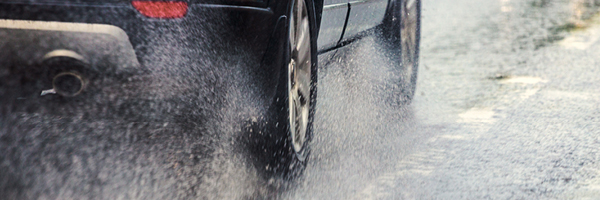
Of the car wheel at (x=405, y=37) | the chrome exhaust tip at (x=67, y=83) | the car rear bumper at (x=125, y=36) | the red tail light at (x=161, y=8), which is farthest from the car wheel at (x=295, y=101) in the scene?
the car wheel at (x=405, y=37)

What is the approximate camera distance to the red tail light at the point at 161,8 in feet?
5.90

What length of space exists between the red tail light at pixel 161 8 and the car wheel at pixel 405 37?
9.07ft

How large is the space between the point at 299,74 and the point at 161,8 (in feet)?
3.08

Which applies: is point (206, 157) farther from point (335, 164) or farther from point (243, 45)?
point (335, 164)

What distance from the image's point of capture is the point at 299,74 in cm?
268

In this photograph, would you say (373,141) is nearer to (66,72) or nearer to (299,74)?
(299,74)

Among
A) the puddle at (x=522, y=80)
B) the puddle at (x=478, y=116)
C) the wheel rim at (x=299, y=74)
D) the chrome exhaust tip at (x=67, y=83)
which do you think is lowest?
the puddle at (x=522, y=80)

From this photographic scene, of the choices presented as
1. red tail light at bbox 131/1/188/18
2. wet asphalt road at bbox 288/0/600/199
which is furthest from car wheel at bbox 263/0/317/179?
red tail light at bbox 131/1/188/18

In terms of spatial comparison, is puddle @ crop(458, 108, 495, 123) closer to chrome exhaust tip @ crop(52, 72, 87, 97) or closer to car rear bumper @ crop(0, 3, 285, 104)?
car rear bumper @ crop(0, 3, 285, 104)

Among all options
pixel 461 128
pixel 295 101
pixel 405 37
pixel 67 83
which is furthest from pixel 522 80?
pixel 67 83

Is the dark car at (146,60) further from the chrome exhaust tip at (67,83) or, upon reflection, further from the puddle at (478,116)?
the puddle at (478,116)

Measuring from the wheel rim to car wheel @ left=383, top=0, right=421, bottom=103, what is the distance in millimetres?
1763

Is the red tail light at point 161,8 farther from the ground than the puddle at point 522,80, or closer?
farther from the ground

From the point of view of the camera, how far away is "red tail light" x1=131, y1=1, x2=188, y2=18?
5.90 feet
